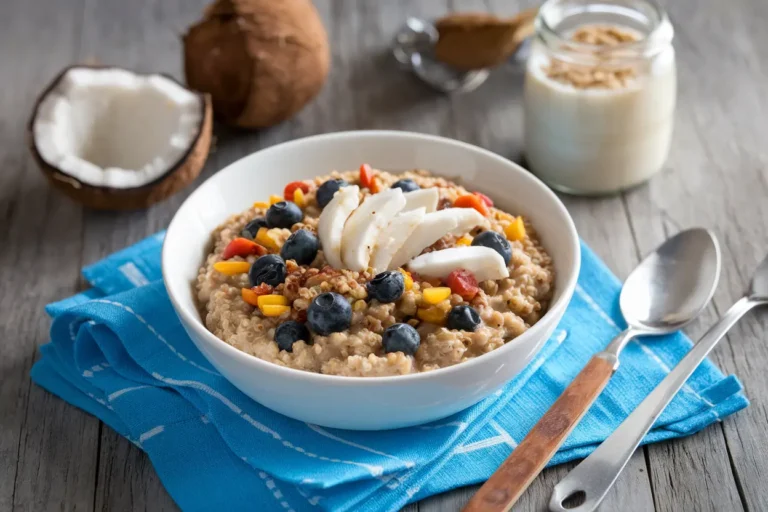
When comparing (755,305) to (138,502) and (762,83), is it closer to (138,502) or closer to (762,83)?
(762,83)

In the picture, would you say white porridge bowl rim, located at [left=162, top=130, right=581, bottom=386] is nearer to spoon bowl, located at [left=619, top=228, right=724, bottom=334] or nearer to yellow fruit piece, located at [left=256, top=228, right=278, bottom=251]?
yellow fruit piece, located at [left=256, top=228, right=278, bottom=251]

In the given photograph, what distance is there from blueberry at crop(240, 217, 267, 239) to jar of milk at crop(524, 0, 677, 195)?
1.21 metres

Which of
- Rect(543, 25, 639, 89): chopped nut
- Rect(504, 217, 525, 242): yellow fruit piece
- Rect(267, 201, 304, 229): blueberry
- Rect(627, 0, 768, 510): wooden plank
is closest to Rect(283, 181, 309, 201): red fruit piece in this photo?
Rect(267, 201, 304, 229): blueberry

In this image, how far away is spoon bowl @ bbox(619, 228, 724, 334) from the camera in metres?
2.50

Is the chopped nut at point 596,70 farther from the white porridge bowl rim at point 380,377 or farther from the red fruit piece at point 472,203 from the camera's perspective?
the red fruit piece at point 472,203

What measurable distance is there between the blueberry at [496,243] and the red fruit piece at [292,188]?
0.55 m

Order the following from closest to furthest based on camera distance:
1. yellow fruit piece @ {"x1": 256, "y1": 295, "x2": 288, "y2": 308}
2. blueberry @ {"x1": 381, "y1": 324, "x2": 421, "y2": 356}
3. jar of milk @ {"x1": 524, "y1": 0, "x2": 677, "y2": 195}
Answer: blueberry @ {"x1": 381, "y1": 324, "x2": 421, "y2": 356}, yellow fruit piece @ {"x1": 256, "y1": 295, "x2": 288, "y2": 308}, jar of milk @ {"x1": 524, "y1": 0, "x2": 677, "y2": 195}

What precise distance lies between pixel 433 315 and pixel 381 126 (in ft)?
5.47

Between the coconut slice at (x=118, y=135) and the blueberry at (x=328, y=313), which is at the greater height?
the blueberry at (x=328, y=313)

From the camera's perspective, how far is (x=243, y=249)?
2.31 metres

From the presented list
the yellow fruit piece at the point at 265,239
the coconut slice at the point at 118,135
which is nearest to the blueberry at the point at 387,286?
the yellow fruit piece at the point at 265,239

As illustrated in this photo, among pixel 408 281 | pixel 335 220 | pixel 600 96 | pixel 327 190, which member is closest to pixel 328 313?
pixel 408 281

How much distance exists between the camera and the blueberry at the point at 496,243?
2.26 meters

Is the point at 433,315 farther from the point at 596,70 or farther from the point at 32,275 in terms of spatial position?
the point at 32,275
